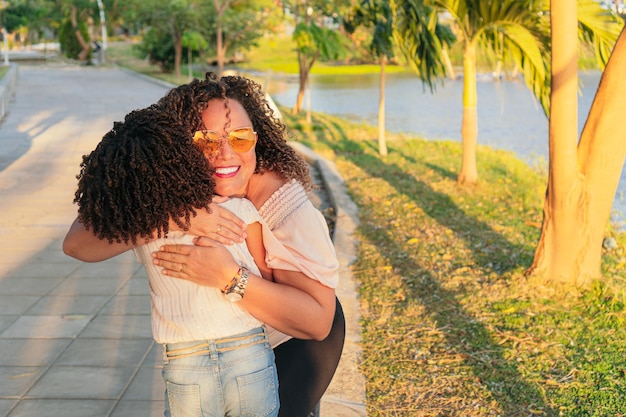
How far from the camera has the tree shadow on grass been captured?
150 inches

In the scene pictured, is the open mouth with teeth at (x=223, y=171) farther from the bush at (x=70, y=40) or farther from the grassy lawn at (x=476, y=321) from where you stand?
the bush at (x=70, y=40)

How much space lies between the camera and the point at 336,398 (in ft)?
12.2

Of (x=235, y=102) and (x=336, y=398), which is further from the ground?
(x=235, y=102)

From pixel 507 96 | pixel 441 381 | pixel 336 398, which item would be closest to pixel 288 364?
pixel 336 398

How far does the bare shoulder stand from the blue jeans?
0.42 meters

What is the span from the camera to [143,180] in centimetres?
189

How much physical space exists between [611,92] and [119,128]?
388 centimetres

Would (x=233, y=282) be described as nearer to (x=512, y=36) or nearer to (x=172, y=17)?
(x=512, y=36)

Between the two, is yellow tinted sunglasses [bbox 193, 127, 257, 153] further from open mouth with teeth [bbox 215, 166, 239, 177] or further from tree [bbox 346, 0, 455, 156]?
tree [bbox 346, 0, 455, 156]

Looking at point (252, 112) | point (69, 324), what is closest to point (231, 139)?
point (252, 112)

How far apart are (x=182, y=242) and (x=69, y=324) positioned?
3145 mm

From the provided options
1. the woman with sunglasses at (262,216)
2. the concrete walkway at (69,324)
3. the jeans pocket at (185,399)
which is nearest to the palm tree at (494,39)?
the concrete walkway at (69,324)

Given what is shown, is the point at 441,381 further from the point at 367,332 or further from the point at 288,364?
the point at 288,364

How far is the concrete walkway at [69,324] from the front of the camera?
3.77 metres
